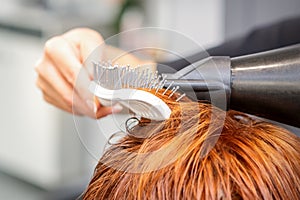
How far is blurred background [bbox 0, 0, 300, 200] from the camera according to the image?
2.85 m

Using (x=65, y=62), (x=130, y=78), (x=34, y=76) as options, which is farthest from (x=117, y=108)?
(x=34, y=76)

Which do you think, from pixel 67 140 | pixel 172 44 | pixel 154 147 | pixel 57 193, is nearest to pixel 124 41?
pixel 172 44

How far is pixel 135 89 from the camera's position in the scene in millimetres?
649

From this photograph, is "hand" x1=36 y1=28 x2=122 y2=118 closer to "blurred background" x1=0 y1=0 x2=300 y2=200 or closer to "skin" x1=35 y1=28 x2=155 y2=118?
"skin" x1=35 y1=28 x2=155 y2=118

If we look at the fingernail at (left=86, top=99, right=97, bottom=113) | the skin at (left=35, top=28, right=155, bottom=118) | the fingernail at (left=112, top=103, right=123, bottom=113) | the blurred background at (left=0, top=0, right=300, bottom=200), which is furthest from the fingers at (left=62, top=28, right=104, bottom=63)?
the blurred background at (left=0, top=0, right=300, bottom=200)

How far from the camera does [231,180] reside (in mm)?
617

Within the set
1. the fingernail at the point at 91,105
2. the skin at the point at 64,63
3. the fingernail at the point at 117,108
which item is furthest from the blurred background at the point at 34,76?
the fingernail at the point at 117,108

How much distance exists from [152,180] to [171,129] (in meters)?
0.07

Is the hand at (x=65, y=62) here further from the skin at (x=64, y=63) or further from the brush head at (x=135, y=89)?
the brush head at (x=135, y=89)

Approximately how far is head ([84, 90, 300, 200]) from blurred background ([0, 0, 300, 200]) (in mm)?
1886

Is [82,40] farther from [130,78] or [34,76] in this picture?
[34,76]

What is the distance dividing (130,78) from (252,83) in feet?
0.48

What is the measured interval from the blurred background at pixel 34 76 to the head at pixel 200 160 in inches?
74.2

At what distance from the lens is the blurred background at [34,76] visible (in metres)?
2.85
